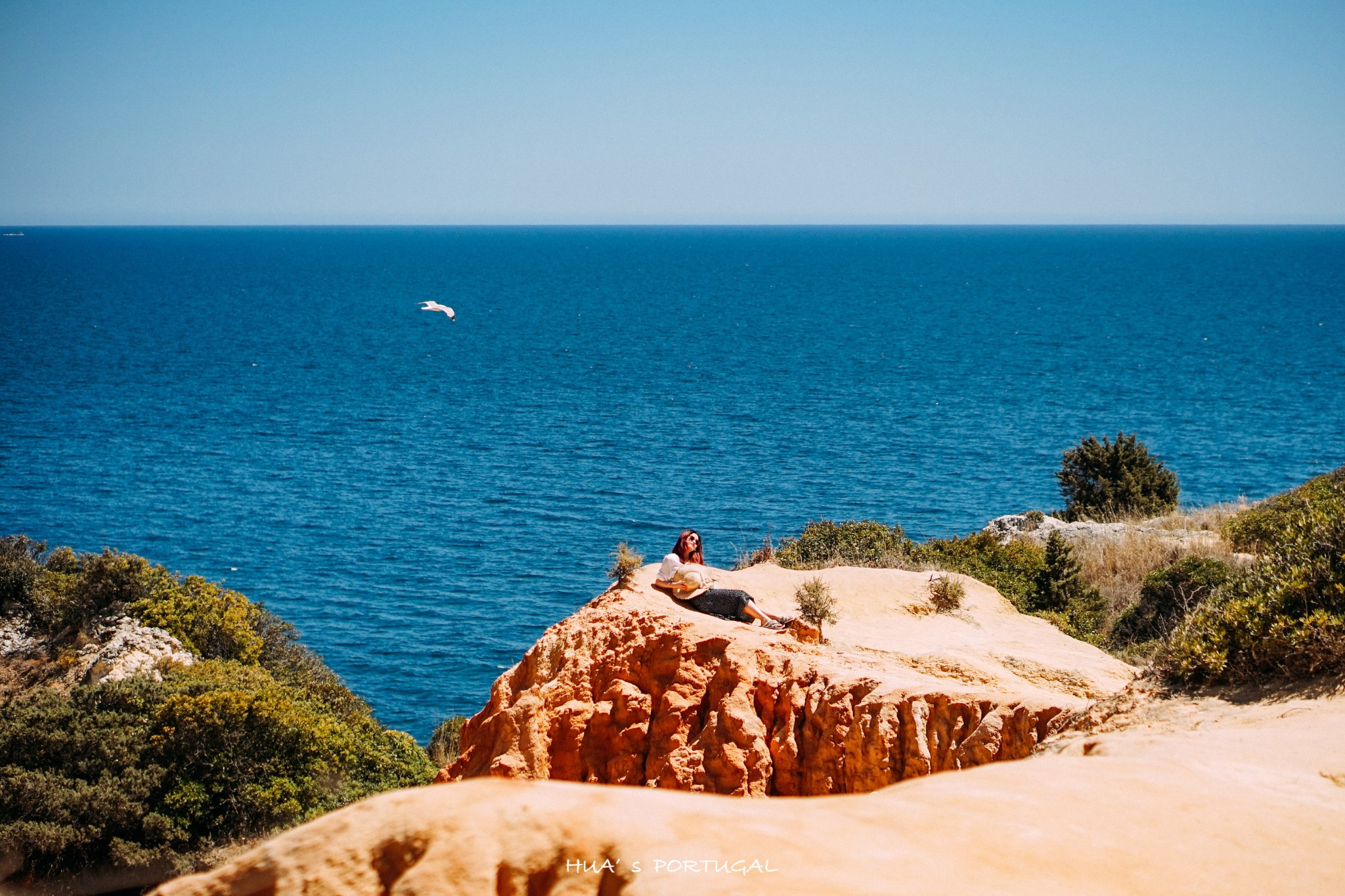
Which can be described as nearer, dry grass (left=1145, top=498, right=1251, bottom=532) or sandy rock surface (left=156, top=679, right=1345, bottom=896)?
sandy rock surface (left=156, top=679, right=1345, bottom=896)

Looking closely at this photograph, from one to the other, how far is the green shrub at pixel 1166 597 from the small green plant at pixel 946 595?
10.8 ft

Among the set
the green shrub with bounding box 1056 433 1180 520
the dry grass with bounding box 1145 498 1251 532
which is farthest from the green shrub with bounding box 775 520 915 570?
the green shrub with bounding box 1056 433 1180 520

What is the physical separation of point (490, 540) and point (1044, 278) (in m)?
139

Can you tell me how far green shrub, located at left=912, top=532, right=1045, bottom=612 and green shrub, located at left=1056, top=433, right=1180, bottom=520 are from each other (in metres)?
8.76

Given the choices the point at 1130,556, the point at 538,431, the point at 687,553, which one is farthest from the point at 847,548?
the point at 538,431

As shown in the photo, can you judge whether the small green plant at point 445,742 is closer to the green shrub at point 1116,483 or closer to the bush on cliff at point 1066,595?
the bush on cliff at point 1066,595

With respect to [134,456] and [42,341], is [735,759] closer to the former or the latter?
[134,456]

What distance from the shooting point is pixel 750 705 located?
1073 centimetres

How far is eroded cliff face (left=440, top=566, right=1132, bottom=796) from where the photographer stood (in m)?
9.62

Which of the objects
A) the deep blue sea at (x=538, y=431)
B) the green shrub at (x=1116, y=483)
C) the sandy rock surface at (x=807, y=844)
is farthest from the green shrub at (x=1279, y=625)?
the deep blue sea at (x=538, y=431)

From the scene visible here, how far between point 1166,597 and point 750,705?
10400 millimetres

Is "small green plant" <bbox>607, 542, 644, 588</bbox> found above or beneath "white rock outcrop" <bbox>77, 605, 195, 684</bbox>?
above

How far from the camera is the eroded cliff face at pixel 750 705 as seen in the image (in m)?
9.62

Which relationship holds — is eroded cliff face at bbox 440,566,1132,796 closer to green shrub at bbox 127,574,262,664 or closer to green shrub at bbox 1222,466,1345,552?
green shrub at bbox 1222,466,1345,552
